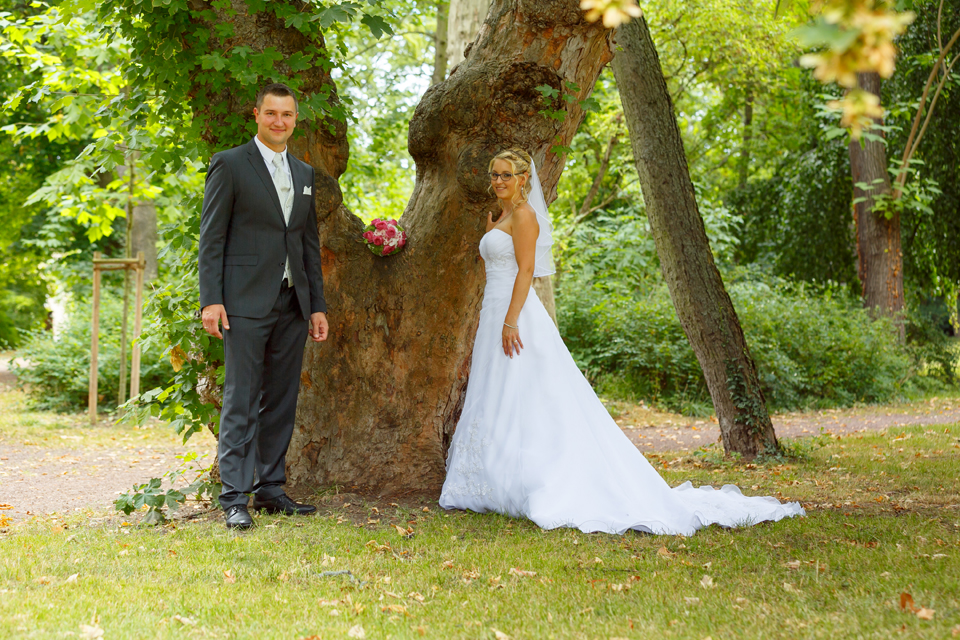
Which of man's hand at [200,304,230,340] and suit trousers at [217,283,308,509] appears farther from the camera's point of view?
suit trousers at [217,283,308,509]

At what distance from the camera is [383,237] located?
5141 mm

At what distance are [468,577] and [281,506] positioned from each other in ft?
5.23

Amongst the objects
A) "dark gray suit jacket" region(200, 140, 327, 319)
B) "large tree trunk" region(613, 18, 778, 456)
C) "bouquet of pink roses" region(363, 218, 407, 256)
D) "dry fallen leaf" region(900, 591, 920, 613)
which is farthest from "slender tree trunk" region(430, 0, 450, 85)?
"dry fallen leaf" region(900, 591, 920, 613)

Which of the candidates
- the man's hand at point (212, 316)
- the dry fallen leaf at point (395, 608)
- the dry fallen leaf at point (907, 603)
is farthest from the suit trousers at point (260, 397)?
the dry fallen leaf at point (907, 603)

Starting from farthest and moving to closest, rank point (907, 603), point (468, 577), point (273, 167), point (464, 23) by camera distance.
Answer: point (464, 23), point (273, 167), point (468, 577), point (907, 603)

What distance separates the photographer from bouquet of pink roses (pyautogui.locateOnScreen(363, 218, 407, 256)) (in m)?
5.14

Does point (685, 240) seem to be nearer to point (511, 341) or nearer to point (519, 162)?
point (519, 162)

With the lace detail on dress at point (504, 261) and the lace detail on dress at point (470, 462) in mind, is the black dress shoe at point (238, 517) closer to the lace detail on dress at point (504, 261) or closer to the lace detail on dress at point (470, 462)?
the lace detail on dress at point (470, 462)

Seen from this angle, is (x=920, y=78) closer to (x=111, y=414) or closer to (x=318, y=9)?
(x=318, y=9)

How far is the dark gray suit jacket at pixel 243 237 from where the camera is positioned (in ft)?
13.8

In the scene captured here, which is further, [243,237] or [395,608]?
[243,237]

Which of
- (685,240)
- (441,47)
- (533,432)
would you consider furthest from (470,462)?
(441,47)

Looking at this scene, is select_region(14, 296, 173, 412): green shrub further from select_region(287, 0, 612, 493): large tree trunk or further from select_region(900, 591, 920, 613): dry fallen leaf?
select_region(900, 591, 920, 613): dry fallen leaf

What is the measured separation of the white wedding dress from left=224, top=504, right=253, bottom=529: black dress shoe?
116 centimetres
